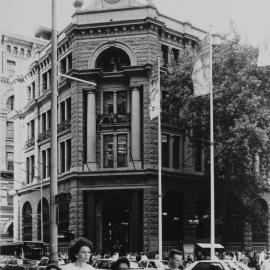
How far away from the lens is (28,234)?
5259 cm

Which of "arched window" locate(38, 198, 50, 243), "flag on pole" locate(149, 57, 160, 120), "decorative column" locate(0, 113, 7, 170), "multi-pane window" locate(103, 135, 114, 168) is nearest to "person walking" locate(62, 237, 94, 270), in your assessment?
"flag on pole" locate(149, 57, 160, 120)

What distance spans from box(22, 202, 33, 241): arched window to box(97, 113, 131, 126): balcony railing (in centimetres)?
1481

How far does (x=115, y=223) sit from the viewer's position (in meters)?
41.7

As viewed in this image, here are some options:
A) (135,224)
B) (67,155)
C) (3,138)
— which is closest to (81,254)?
(135,224)

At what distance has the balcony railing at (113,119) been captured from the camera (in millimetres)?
41094

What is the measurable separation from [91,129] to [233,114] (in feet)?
36.2

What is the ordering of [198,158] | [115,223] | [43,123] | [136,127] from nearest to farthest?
[136,127] < [115,223] < [198,158] < [43,123]

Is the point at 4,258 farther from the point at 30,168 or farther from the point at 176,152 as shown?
the point at 30,168

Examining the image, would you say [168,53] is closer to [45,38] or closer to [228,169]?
[228,169]

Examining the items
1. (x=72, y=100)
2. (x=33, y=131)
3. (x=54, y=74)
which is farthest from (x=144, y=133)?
(x=54, y=74)

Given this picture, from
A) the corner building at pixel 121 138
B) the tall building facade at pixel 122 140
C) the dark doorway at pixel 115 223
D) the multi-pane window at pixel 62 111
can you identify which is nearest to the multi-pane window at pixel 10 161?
the multi-pane window at pixel 62 111

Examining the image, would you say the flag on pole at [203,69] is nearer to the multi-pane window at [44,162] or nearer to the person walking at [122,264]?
the person walking at [122,264]

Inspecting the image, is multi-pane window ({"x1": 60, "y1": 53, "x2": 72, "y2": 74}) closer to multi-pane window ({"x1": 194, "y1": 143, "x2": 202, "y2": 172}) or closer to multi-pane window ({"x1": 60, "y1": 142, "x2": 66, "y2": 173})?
multi-pane window ({"x1": 60, "y1": 142, "x2": 66, "y2": 173})

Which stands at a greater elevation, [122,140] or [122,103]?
[122,103]
